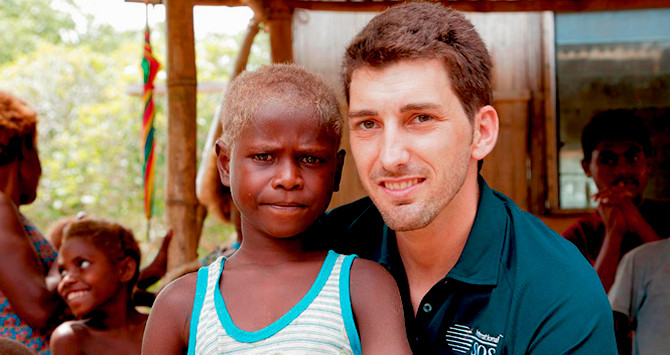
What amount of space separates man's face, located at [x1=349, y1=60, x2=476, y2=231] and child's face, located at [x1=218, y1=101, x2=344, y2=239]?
127mm

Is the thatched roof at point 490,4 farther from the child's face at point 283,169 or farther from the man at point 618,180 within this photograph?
the child's face at point 283,169

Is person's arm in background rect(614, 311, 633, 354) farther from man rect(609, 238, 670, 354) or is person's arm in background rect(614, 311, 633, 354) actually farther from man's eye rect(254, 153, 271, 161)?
man's eye rect(254, 153, 271, 161)

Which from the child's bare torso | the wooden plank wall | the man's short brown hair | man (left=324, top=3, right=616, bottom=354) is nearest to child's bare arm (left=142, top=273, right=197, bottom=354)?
the child's bare torso

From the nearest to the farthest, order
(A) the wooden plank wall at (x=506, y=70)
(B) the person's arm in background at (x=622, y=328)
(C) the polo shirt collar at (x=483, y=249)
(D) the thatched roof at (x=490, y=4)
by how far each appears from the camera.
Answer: (C) the polo shirt collar at (x=483, y=249), (B) the person's arm in background at (x=622, y=328), (D) the thatched roof at (x=490, y=4), (A) the wooden plank wall at (x=506, y=70)

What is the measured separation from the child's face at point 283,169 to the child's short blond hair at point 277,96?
26 millimetres

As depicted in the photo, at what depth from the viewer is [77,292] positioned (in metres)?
3.11

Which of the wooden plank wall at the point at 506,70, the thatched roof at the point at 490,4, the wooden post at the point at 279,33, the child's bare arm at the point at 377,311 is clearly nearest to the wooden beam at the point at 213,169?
the wooden post at the point at 279,33

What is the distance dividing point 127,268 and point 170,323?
4.44 ft

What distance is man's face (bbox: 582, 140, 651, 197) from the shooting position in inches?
158

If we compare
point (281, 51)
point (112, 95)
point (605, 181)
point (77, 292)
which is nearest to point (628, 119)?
point (605, 181)

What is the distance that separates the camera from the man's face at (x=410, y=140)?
2100mm

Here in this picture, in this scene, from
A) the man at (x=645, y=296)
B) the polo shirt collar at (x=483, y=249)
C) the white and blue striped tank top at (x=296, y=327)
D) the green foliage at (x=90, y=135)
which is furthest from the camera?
the green foliage at (x=90, y=135)

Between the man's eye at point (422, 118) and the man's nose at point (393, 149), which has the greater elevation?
the man's eye at point (422, 118)

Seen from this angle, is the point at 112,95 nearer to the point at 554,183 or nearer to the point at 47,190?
the point at 47,190
